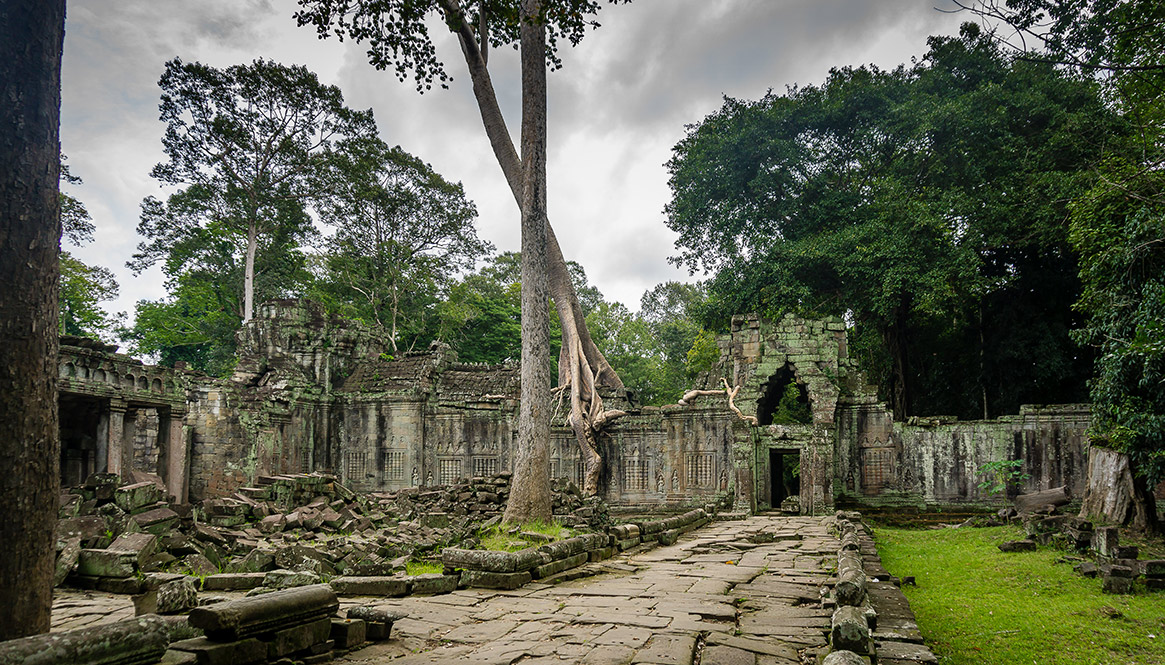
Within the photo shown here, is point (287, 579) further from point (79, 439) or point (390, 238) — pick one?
point (390, 238)

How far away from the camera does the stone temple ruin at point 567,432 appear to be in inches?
661

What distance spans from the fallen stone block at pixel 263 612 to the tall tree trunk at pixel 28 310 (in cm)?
78

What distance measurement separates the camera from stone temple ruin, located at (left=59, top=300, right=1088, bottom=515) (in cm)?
1678

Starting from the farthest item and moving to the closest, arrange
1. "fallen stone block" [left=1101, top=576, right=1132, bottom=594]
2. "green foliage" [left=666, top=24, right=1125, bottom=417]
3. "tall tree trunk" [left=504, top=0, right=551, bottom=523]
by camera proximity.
A: "green foliage" [left=666, top=24, right=1125, bottom=417], "tall tree trunk" [left=504, top=0, right=551, bottom=523], "fallen stone block" [left=1101, top=576, right=1132, bottom=594]

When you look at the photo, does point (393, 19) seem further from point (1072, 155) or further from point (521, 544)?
point (1072, 155)

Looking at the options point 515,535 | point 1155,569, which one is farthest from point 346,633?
point 1155,569

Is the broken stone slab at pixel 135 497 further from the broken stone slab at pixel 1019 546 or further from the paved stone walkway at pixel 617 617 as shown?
the broken stone slab at pixel 1019 546

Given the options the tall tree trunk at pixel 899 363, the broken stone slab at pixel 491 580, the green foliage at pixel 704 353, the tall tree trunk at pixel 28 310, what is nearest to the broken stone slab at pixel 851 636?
the broken stone slab at pixel 491 580

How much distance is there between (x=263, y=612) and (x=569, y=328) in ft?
39.2

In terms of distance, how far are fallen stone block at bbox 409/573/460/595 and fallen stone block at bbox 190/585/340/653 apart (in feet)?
7.46

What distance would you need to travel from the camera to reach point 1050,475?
16.7m

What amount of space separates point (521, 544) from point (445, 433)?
451 inches

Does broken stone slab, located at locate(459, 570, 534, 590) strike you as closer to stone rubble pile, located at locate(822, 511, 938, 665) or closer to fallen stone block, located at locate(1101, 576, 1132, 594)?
stone rubble pile, located at locate(822, 511, 938, 665)

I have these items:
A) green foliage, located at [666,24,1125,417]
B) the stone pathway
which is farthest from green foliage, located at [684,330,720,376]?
the stone pathway
